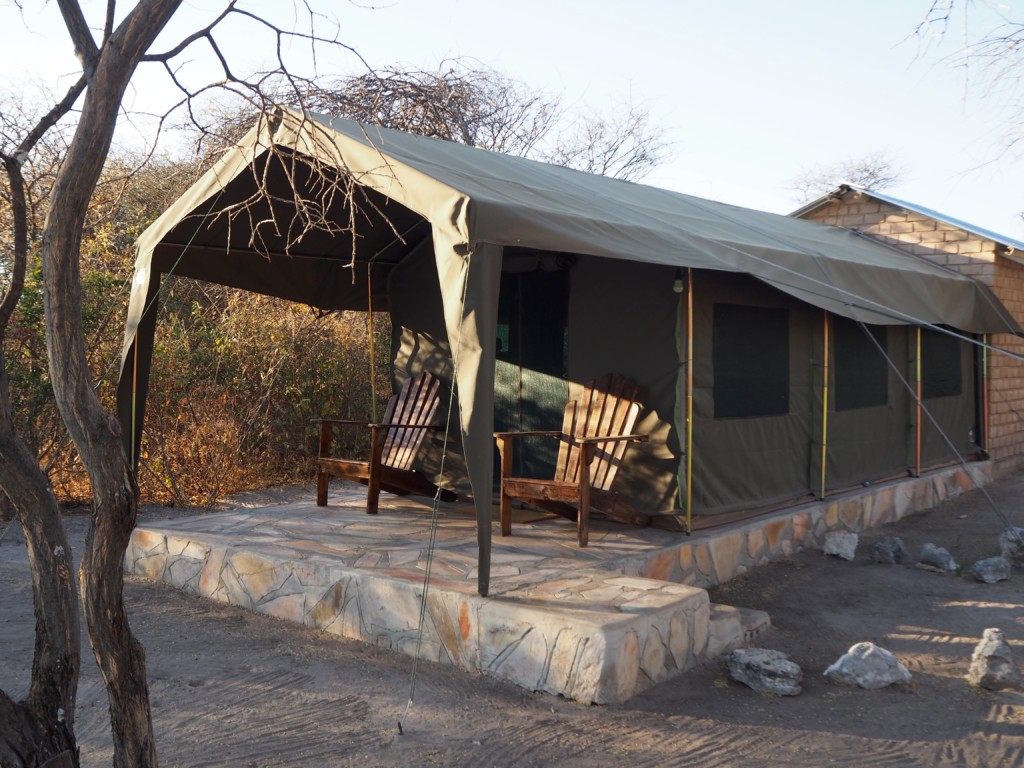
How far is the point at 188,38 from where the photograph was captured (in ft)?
10.5

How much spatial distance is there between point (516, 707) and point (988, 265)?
784 centimetres

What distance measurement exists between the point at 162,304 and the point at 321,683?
6410 millimetres

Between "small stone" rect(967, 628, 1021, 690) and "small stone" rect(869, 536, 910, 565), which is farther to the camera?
"small stone" rect(869, 536, 910, 565)

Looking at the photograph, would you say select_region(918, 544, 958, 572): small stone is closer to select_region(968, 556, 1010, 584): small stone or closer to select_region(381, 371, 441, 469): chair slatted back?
select_region(968, 556, 1010, 584): small stone

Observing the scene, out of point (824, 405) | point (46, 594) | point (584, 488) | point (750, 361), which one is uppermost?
point (750, 361)

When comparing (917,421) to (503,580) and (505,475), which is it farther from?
(503,580)

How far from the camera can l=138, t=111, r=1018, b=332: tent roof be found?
4.29 m

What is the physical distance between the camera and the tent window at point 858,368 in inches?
297

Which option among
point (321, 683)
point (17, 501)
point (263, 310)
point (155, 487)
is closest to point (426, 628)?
point (321, 683)

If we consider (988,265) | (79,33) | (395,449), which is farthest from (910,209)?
(79,33)

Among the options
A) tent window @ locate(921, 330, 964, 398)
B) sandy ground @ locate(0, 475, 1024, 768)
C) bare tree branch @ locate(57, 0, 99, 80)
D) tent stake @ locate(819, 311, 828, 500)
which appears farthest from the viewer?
tent window @ locate(921, 330, 964, 398)

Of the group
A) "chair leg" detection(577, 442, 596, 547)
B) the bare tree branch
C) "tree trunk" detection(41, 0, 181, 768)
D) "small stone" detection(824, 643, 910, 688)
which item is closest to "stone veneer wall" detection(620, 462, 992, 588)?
"chair leg" detection(577, 442, 596, 547)

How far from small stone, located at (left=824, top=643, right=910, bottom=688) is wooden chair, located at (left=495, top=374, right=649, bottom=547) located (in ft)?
5.40

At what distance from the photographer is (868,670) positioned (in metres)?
4.17
